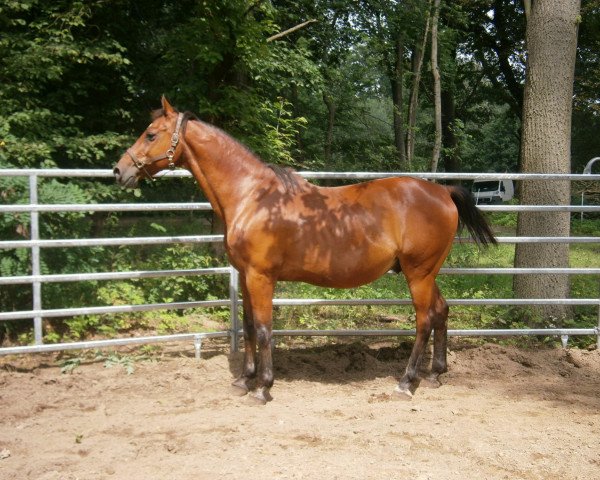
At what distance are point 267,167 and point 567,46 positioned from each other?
12.3 ft

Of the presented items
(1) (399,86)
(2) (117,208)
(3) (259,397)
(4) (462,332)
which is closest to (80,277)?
(2) (117,208)

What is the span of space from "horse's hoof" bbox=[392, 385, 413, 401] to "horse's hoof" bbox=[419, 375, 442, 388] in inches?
11.2

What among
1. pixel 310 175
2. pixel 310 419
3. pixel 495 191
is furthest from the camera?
pixel 495 191

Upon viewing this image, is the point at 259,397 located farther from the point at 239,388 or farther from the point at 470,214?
the point at 470,214

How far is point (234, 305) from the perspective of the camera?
4816 mm

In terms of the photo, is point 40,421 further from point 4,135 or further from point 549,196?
point 549,196

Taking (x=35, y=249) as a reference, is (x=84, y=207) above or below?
above

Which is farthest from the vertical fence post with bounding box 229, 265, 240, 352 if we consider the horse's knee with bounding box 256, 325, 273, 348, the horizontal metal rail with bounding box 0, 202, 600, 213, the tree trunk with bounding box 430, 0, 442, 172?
the tree trunk with bounding box 430, 0, 442, 172

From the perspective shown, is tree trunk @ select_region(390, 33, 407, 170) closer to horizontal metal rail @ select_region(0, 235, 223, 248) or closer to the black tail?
the black tail

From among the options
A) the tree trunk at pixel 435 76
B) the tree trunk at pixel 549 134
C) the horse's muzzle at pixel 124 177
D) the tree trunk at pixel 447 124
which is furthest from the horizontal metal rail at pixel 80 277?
the tree trunk at pixel 447 124

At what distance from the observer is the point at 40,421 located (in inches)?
140

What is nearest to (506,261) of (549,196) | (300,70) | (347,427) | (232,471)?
(549,196)

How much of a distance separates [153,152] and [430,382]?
2924 millimetres

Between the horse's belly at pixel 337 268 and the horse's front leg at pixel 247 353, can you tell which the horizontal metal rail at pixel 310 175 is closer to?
the horse's belly at pixel 337 268
